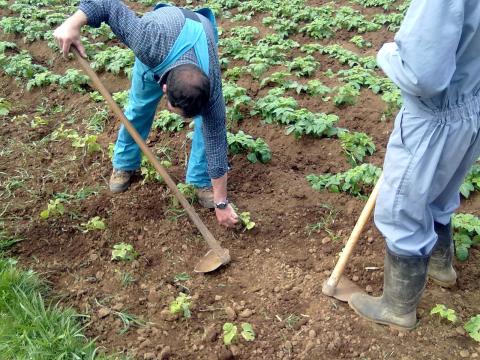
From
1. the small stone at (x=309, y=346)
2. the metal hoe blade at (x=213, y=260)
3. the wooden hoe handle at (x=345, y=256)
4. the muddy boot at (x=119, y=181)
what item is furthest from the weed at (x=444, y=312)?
the muddy boot at (x=119, y=181)

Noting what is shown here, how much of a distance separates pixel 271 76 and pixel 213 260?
266 cm

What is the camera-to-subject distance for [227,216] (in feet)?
10.9

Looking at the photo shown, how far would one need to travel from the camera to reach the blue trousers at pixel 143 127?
3.29 m

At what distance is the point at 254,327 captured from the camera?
2715 mm

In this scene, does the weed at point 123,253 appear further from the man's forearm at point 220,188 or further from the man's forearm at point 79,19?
the man's forearm at point 79,19

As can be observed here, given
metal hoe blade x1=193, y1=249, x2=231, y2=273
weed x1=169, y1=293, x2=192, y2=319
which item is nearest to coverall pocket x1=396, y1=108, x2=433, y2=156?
metal hoe blade x1=193, y1=249, x2=231, y2=273

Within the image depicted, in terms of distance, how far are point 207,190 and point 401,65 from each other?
1.95 metres

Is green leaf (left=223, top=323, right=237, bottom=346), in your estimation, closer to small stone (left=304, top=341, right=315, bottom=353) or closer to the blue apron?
small stone (left=304, top=341, right=315, bottom=353)

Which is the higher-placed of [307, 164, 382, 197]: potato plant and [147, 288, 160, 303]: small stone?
[147, 288, 160, 303]: small stone

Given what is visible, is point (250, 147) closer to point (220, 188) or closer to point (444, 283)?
point (220, 188)

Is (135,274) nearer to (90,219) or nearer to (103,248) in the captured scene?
(103,248)

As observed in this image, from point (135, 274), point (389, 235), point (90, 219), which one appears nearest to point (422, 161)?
point (389, 235)

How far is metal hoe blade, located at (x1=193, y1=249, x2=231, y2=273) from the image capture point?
9.98ft

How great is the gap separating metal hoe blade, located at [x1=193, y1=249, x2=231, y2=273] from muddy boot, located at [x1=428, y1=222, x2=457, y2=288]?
1.20 m
